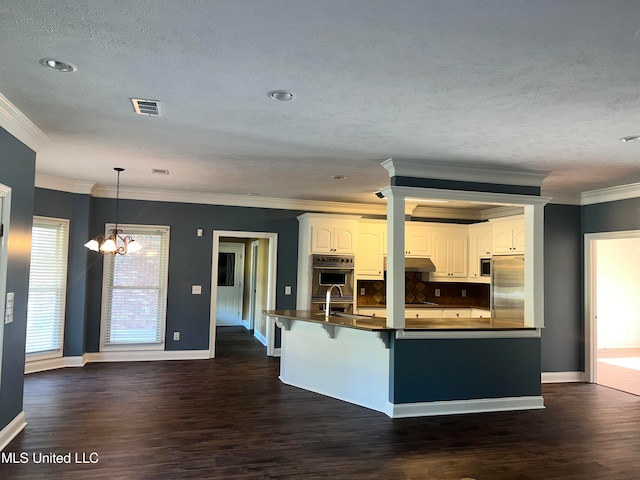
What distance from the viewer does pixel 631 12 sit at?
1885mm

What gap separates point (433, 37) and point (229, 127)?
6.27 ft

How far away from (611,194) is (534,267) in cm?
189

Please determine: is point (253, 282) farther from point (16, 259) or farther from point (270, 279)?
point (16, 259)

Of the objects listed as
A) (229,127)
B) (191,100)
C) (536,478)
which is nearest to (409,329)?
(536,478)

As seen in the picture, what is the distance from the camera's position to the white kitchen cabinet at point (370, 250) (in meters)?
7.31

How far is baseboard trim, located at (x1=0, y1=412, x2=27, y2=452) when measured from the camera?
354 cm

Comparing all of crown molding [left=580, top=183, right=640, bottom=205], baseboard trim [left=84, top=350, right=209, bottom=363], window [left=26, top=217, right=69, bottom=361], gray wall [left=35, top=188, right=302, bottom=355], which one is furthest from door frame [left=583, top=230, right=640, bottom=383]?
window [left=26, top=217, right=69, bottom=361]

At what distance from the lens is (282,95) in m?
2.91

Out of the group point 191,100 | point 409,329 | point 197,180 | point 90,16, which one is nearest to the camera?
point 90,16

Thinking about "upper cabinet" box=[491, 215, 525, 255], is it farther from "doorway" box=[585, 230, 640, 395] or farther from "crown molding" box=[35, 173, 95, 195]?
"crown molding" box=[35, 173, 95, 195]

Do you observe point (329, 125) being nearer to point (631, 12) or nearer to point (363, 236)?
point (631, 12)

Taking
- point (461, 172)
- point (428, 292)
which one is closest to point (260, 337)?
point (428, 292)

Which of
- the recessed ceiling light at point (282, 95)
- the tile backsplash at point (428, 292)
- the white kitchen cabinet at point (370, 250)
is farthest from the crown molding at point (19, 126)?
the tile backsplash at point (428, 292)

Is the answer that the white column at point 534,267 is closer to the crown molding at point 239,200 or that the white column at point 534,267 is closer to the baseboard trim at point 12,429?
the crown molding at point 239,200
